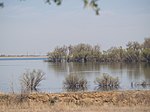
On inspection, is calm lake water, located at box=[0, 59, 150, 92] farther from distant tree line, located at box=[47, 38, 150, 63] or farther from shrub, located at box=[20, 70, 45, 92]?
distant tree line, located at box=[47, 38, 150, 63]

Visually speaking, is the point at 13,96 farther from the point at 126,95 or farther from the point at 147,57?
the point at 147,57

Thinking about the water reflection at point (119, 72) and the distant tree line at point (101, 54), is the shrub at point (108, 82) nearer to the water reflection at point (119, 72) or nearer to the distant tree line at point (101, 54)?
the water reflection at point (119, 72)

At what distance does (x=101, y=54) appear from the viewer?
106 meters

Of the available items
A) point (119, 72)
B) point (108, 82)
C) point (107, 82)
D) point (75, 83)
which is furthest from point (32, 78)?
point (119, 72)

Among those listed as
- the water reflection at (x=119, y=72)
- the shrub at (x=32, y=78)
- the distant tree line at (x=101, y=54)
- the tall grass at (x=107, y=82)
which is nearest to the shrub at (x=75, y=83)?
the water reflection at (x=119, y=72)

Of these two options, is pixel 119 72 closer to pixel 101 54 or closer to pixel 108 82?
pixel 108 82

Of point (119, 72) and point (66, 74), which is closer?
point (66, 74)

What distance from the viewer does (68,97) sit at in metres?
17.6

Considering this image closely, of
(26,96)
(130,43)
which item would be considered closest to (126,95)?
(26,96)

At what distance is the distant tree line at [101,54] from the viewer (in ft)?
299

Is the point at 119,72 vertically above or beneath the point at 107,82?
above

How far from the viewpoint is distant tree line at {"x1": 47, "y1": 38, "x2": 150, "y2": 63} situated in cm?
9100

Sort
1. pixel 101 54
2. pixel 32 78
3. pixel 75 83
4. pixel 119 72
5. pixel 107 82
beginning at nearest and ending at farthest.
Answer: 1. pixel 32 78
2. pixel 75 83
3. pixel 107 82
4. pixel 119 72
5. pixel 101 54

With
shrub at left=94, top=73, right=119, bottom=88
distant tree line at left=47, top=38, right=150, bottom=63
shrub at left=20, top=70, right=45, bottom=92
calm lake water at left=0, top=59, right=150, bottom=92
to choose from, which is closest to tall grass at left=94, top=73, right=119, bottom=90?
shrub at left=94, top=73, right=119, bottom=88
